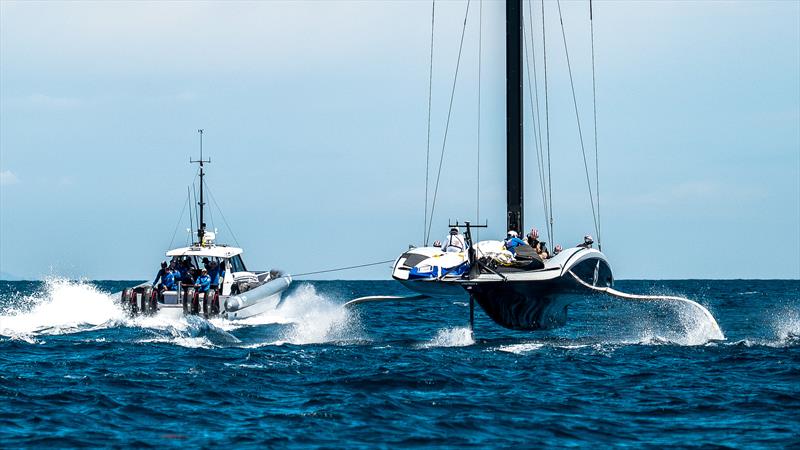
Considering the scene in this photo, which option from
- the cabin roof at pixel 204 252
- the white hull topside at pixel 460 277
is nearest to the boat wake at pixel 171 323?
the cabin roof at pixel 204 252

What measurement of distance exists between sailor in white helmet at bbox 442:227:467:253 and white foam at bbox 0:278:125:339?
37.2ft

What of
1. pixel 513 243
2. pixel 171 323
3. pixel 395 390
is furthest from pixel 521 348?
pixel 171 323

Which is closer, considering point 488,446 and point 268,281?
point 488,446

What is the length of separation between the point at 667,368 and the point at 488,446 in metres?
7.71

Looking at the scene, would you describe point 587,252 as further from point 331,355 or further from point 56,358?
point 56,358

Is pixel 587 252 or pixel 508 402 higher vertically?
pixel 587 252

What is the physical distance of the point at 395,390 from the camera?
54.6 ft

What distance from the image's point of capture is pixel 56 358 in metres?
22.0

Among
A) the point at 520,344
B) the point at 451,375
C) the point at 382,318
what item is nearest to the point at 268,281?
the point at 382,318

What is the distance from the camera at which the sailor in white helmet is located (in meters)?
22.4

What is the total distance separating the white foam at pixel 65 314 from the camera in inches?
1187

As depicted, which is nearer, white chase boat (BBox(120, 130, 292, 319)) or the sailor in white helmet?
the sailor in white helmet

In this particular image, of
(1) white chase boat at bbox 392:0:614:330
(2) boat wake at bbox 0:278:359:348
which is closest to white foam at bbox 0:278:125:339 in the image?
(2) boat wake at bbox 0:278:359:348

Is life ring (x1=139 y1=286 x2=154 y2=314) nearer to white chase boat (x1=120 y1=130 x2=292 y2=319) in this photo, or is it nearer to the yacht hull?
white chase boat (x1=120 y1=130 x2=292 y2=319)
